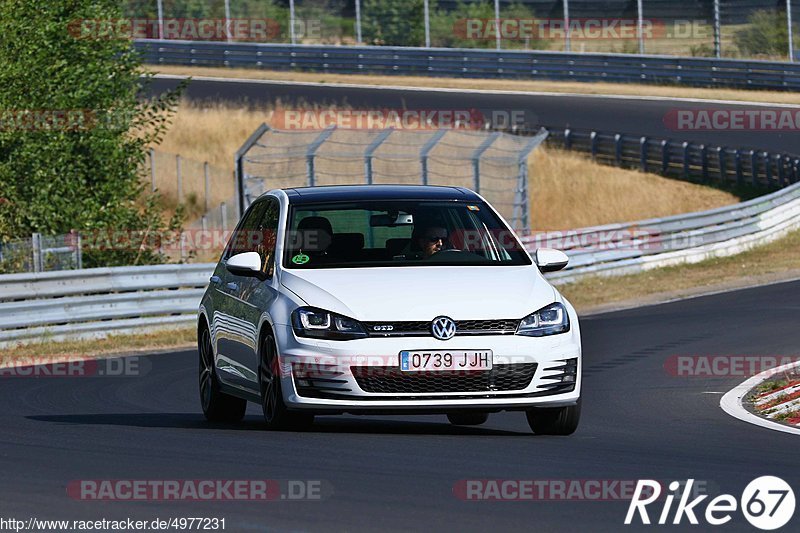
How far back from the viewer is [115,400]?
13.9m

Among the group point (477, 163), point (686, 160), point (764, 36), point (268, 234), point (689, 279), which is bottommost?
point (689, 279)

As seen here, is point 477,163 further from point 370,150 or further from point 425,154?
point 370,150

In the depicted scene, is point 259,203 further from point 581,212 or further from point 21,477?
point 581,212

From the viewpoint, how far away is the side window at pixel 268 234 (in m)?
10.8

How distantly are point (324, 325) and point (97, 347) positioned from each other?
11.3 metres

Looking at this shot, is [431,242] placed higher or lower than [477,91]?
higher

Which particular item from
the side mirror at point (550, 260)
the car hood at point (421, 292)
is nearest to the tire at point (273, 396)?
the car hood at point (421, 292)

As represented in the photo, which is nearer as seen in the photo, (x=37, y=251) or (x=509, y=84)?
(x=37, y=251)

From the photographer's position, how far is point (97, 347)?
2066cm

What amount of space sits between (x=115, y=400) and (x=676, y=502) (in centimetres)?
730

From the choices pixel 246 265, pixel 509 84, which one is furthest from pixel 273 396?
pixel 509 84

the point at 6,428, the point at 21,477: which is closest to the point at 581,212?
the point at 6,428

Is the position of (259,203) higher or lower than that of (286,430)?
higher

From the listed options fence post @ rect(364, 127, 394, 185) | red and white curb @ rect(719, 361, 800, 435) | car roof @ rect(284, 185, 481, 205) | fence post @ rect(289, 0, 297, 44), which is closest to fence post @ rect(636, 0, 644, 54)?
fence post @ rect(289, 0, 297, 44)
